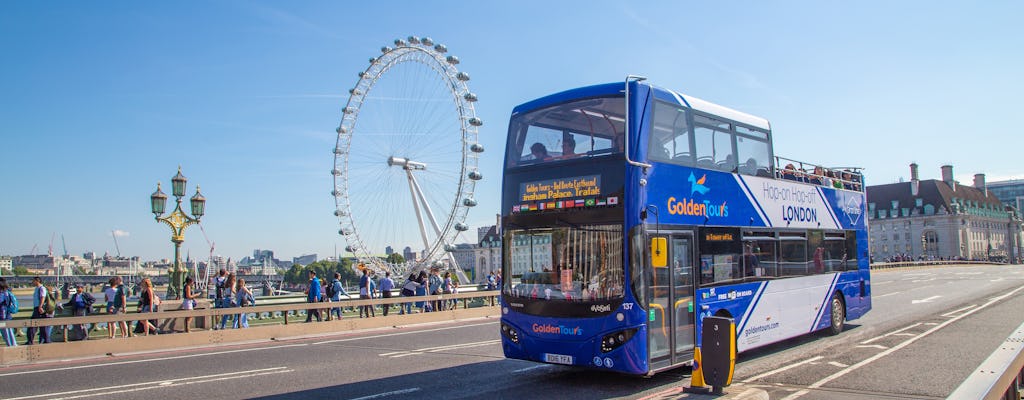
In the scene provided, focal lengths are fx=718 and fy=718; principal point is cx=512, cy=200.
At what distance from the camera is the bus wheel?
51.5ft

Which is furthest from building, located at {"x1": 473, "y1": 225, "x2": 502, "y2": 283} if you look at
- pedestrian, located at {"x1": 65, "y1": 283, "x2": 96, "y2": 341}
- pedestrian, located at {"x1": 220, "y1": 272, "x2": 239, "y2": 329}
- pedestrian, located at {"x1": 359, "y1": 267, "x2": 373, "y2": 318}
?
pedestrian, located at {"x1": 65, "y1": 283, "x2": 96, "y2": 341}

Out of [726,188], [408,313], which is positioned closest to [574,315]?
[726,188]

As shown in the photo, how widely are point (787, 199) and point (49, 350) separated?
49.5ft

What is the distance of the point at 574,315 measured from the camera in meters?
10.2

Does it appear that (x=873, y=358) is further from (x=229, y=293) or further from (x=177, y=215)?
(x=177, y=215)

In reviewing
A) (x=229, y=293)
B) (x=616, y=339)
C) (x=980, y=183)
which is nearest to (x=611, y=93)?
(x=616, y=339)

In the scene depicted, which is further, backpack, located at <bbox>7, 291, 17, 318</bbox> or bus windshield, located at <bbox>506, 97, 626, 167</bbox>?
backpack, located at <bbox>7, 291, 17, 318</bbox>

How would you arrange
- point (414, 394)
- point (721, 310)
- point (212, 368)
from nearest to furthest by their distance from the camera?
point (414, 394) → point (721, 310) → point (212, 368)

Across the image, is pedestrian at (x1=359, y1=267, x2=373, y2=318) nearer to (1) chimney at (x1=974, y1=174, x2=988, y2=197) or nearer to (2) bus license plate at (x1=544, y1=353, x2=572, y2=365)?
(2) bus license plate at (x1=544, y1=353, x2=572, y2=365)

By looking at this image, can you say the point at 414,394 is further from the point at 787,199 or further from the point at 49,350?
the point at 49,350

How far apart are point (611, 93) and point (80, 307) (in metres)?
14.5

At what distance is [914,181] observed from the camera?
141 metres

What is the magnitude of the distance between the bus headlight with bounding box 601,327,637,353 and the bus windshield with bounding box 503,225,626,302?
504mm

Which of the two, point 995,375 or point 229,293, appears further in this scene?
point 229,293
